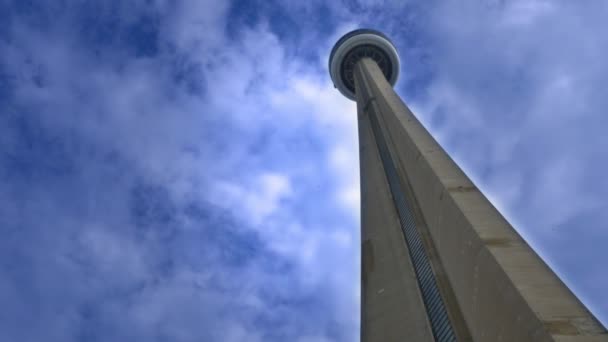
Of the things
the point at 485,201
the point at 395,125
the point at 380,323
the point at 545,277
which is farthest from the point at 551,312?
the point at 395,125

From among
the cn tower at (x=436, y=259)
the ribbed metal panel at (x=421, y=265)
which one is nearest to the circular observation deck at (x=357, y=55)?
the cn tower at (x=436, y=259)

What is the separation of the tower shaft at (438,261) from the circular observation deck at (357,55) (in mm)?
13744

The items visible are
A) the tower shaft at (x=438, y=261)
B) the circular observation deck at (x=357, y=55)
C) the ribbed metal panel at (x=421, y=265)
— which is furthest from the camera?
the circular observation deck at (x=357, y=55)

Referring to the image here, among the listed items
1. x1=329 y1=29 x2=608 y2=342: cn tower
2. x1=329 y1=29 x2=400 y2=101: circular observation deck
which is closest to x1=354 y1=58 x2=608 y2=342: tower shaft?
x1=329 y1=29 x2=608 y2=342: cn tower

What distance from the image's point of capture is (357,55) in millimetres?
37375

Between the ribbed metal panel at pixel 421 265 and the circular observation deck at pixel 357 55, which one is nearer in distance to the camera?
the ribbed metal panel at pixel 421 265

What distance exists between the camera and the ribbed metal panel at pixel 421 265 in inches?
410

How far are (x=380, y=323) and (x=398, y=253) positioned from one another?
2.55 metres

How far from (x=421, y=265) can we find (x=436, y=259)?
5.75ft

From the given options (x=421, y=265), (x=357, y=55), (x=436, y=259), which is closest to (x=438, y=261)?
(x=436, y=259)

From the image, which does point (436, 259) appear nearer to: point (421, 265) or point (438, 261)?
point (438, 261)

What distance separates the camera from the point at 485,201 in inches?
310

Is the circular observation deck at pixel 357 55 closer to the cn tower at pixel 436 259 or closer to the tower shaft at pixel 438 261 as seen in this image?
the cn tower at pixel 436 259

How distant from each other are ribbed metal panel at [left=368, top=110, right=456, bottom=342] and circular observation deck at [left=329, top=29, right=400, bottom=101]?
1858cm
